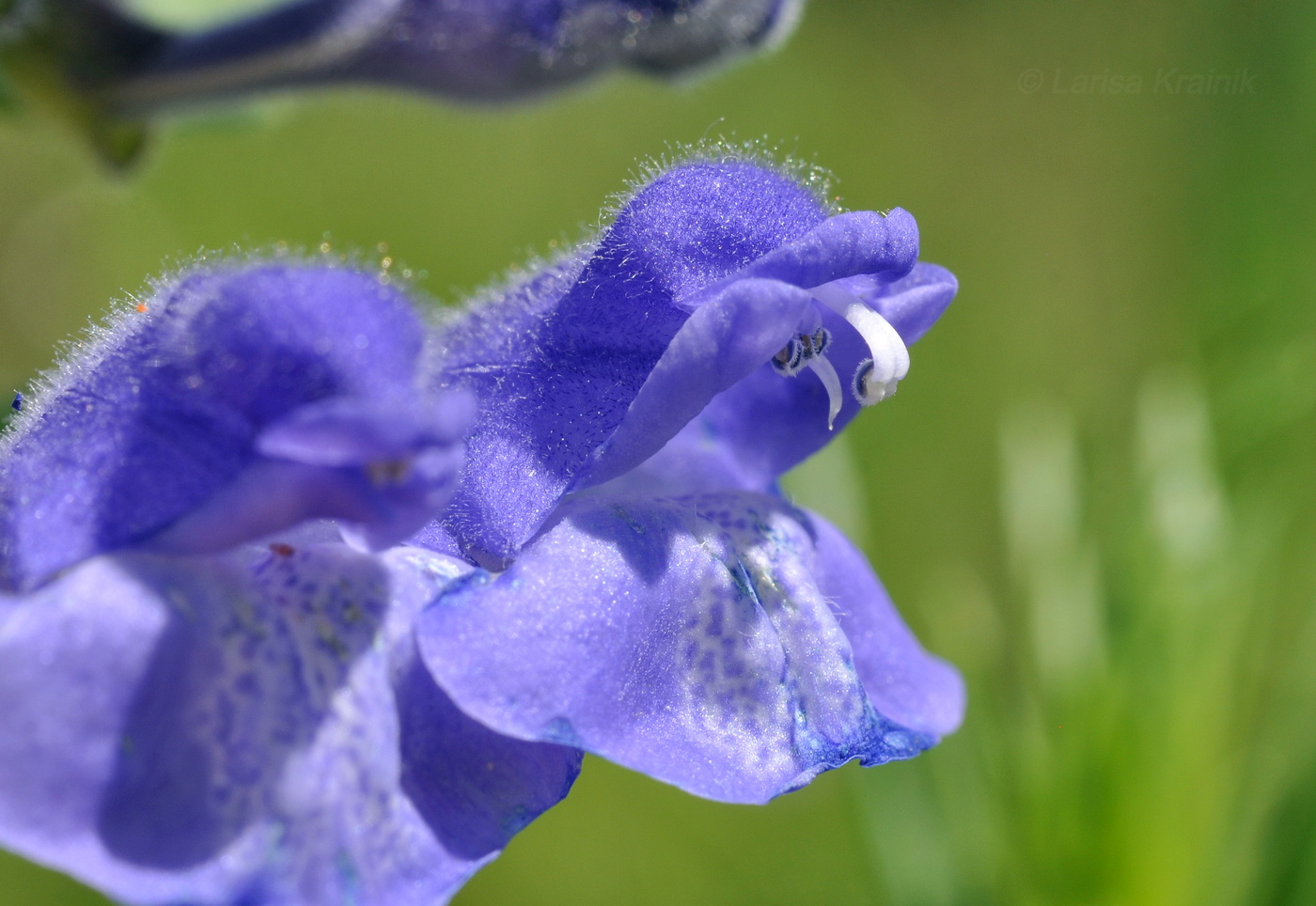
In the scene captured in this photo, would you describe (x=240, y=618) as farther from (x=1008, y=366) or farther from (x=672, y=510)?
(x=1008, y=366)

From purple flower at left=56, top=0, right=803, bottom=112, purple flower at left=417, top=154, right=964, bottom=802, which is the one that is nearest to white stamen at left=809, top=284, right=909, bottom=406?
purple flower at left=417, top=154, right=964, bottom=802

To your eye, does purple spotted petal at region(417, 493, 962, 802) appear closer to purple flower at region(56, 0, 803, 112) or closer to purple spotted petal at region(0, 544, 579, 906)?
purple spotted petal at region(0, 544, 579, 906)

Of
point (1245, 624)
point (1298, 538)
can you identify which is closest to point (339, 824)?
point (1245, 624)

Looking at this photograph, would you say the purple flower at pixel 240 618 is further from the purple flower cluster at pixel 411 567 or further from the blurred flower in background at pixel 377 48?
the blurred flower in background at pixel 377 48

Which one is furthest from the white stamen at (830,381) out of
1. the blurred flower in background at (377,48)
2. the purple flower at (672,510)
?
the blurred flower in background at (377,48)

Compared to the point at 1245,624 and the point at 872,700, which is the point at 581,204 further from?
the point at 872,700

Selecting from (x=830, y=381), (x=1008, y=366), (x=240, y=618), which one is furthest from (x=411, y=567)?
(x=1008, y=366)
